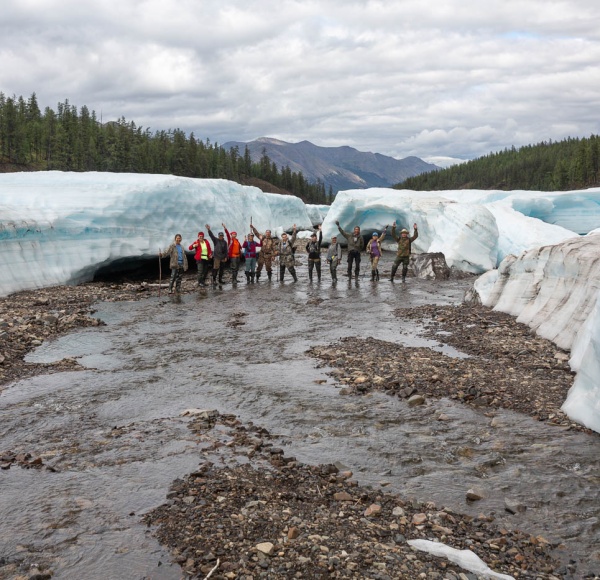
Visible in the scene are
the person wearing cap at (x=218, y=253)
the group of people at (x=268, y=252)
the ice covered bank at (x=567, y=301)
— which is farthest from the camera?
the person wearing cap at (x=218, y=253)

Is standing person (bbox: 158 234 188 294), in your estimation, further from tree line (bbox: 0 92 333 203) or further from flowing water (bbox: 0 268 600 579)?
tree line (bbox: 0 92 333 203)

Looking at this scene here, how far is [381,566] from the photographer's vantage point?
4066 mm

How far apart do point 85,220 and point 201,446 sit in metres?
14.0

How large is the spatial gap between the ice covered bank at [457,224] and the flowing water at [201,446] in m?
12.4

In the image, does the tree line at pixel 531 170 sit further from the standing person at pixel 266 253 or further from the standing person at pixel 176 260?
the standing person at pixel 176 260

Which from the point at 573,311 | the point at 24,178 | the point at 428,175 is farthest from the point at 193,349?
the point at 428,175

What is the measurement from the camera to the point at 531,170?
105 meters

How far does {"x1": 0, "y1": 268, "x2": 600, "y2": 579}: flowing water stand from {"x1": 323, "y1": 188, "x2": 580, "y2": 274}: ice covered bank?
40.7 ft

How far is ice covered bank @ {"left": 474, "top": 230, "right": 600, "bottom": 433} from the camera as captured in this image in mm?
6875

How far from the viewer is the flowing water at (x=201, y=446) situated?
462 centimetres

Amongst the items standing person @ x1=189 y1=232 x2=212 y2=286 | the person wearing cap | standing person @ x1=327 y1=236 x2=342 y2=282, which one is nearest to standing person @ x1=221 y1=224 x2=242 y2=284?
the person wearing cap

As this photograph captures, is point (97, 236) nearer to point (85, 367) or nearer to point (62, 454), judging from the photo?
point (85, 367)

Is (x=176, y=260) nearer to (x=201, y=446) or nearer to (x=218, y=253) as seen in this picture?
(x=218, y=253)

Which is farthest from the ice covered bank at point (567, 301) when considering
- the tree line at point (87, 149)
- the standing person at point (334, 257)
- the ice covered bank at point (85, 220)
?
the tree line at point (87, 149)
